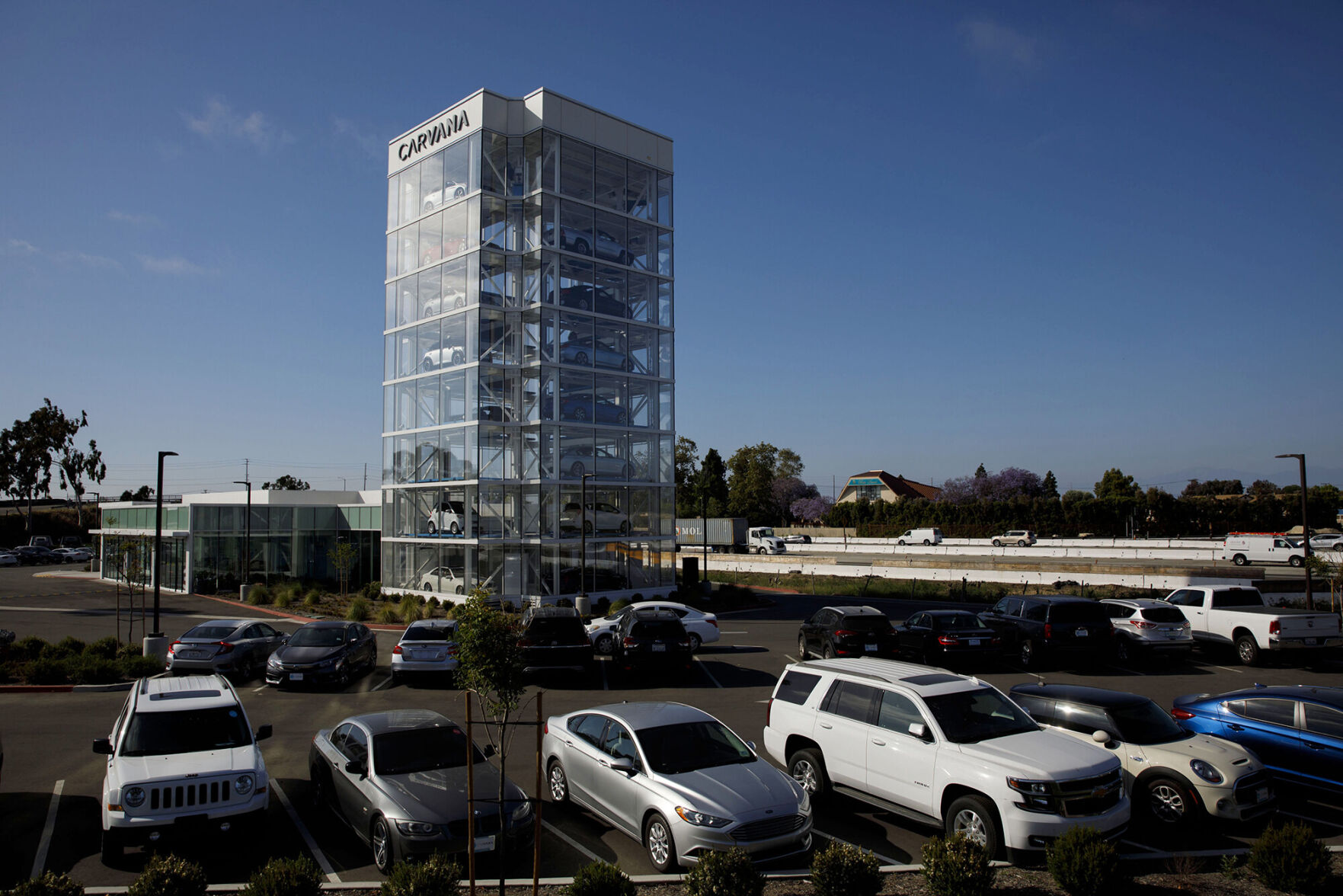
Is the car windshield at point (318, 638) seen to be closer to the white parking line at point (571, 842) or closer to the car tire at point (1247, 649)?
the white parking line at point (571, 842)

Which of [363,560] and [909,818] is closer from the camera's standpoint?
[909,818]

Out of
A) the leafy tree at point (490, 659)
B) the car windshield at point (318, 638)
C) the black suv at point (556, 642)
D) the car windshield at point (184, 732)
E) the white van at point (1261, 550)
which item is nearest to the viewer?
the leafy tree at point (490, 659)

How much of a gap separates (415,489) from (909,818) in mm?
33397

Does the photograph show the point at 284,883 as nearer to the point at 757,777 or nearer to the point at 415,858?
the point at 415,858

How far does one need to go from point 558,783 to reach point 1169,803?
24.5ft

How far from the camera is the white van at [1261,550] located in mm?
45312

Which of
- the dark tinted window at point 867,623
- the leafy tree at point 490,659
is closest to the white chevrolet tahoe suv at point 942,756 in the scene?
the leafy tree at point 490,659

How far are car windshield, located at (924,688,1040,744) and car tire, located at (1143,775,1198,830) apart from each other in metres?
1.74

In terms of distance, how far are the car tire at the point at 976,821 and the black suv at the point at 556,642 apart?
35.4 feet

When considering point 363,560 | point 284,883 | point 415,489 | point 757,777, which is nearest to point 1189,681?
point 757,777

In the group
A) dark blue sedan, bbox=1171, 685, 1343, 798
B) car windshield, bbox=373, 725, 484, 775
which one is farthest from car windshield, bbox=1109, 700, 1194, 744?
car windshield, bbox=373, 725, 484, 775

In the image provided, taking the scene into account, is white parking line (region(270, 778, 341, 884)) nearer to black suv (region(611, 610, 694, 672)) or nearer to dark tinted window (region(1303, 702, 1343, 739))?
black suv (region(611, 610, 694, 672))

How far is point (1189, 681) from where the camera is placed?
19.5 meters

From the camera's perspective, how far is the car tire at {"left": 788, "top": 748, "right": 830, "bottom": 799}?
10461 millimetres
